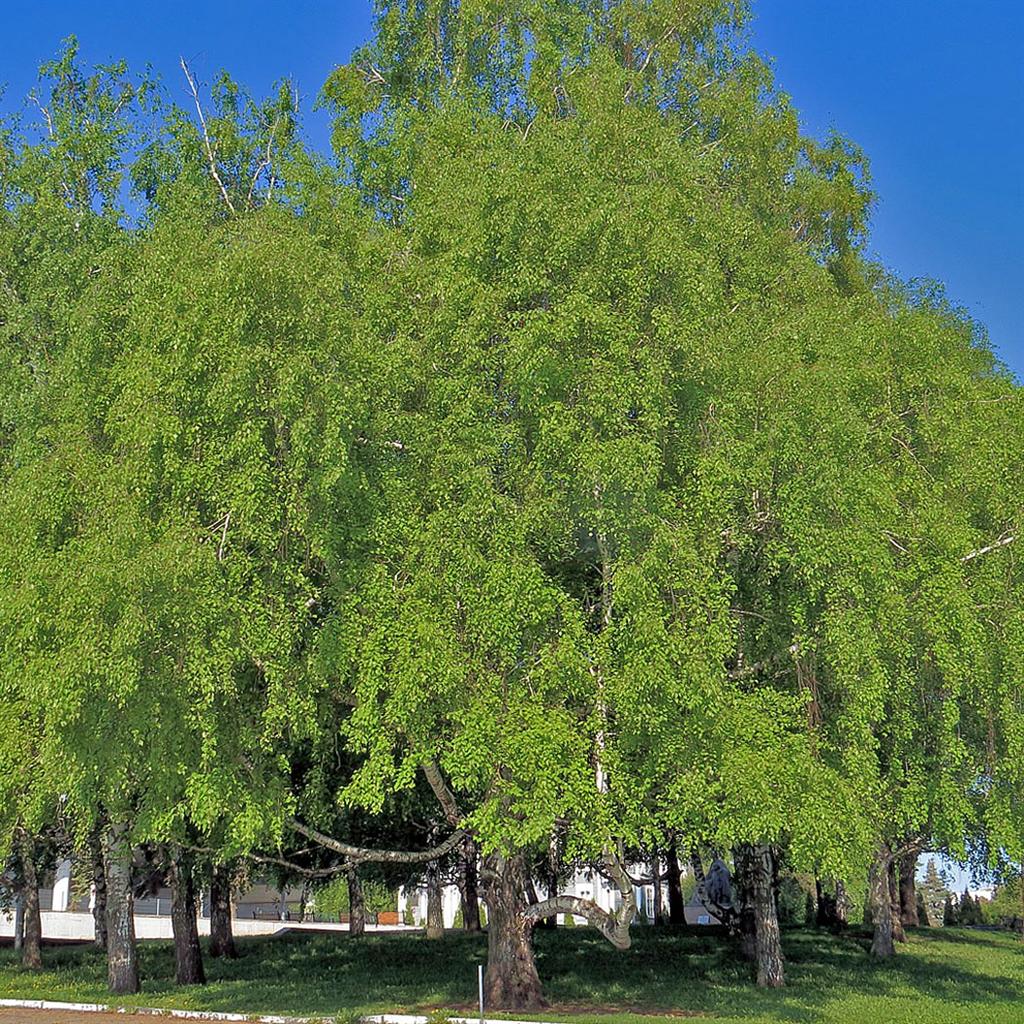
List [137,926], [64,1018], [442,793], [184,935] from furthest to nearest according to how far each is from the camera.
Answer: [137,926] → [184,935] → [442,793] → [64,1018]

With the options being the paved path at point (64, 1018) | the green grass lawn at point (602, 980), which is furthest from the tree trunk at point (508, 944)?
the paved path at point (64, 1018)

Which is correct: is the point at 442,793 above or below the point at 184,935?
above

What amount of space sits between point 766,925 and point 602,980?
4.03m

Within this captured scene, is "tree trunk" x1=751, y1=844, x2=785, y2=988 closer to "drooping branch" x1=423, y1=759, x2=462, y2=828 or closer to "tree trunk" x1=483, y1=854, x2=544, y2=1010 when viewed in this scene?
"tree trunk" x1=483, y1=854, x2=544, y2=1010

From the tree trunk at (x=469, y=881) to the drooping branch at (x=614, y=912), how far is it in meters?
3.99

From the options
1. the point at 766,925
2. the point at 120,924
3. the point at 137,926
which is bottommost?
the point at 137,926

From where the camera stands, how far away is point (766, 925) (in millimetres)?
26578

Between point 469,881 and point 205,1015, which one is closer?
point 205,1015

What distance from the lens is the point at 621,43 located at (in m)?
33.0

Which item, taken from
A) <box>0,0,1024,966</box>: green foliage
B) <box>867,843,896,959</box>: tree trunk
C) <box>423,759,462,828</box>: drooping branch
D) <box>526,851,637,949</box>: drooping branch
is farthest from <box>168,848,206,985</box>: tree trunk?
<box>867,843,896,959</box>: tree trunk

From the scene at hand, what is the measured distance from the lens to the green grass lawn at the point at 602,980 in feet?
73.6

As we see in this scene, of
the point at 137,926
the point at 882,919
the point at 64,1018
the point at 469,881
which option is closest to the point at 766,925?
the point at 882,919

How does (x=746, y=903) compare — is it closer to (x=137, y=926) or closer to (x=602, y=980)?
(x=602, y=980)

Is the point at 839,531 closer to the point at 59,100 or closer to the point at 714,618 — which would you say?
the point at 714,618
